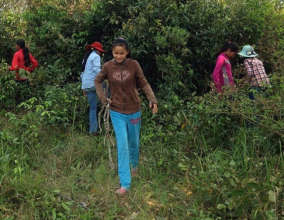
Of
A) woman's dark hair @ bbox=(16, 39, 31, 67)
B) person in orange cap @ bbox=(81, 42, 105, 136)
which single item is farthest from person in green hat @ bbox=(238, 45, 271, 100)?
woman's dark hair @ bbox=(16, 39, 31, 67)

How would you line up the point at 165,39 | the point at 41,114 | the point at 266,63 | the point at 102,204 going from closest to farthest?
1. the point at 102,204
2. the point at 41,114
3. the point at 165,39
4. the point at 266,63

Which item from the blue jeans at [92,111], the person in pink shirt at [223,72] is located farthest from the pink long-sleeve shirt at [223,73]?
the blue jeans at [92,111]

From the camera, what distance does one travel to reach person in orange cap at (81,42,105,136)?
587cm

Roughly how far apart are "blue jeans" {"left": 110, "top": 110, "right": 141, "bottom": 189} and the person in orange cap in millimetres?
1755

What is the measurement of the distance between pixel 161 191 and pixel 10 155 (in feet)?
6.54

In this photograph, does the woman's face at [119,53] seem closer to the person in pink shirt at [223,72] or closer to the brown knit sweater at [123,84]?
the brown knit sweater at [123,84]

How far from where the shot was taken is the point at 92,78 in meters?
5.89

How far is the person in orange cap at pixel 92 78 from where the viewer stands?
19.2 feet

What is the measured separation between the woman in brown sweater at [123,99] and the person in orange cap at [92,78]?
166cm

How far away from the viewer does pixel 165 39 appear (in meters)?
→ 6.24

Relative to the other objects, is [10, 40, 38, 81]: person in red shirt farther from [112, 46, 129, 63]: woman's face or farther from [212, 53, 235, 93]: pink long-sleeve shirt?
[212, 53, 235, 93]: pink long-sleeve shirt

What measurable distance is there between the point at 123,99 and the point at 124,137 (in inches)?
17.6

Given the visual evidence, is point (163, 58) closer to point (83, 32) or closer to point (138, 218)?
point (83, 32)

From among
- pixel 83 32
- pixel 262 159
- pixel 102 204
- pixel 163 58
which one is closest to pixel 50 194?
pixel 102 204
